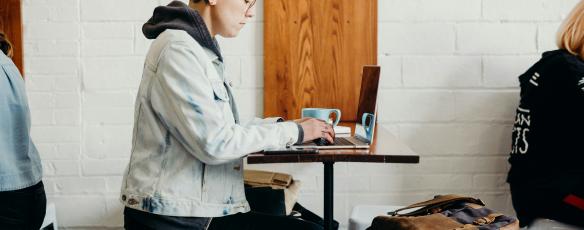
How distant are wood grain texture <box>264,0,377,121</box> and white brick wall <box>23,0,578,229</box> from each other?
2.4 inches

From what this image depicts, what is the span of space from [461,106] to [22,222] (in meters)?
1.70

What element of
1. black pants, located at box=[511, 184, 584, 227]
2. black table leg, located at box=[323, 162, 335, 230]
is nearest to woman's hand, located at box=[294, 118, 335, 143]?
black table leg, located at box=[323, 162, 335, 230]

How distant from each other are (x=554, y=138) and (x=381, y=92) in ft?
2.32

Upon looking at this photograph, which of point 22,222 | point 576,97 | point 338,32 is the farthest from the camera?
point 338,32

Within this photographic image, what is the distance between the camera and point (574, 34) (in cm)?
222

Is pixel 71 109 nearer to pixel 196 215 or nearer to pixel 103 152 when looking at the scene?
pixel 103 152

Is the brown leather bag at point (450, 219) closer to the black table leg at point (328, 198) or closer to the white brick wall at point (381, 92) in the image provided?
the black table leg at point (328, 198)

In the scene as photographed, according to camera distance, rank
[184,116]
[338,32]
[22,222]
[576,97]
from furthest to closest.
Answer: [338,32], [576,97], [22,222], [184,116]

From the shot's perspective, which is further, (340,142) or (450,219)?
(340,142)

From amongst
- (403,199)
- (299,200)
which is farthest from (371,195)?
(299,200)

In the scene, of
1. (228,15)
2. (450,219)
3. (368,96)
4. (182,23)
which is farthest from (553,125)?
(182,23)

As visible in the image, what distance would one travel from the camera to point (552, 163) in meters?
2.13

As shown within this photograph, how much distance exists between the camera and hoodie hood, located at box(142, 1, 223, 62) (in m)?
1.47

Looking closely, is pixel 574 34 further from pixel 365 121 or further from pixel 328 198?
pixel 328 198
